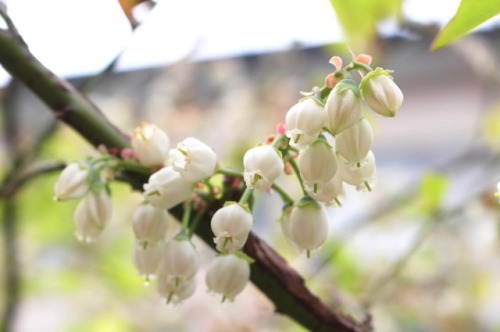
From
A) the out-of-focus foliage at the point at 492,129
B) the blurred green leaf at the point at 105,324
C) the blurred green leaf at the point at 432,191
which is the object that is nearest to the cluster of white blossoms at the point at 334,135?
the blurred green leaf at the point at 432,191

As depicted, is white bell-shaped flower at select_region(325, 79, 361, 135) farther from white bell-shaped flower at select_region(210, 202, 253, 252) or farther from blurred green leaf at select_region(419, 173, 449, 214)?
blurred green leaf at select_region(419, 173, 449, 214)

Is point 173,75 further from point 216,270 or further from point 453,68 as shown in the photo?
point 216,270

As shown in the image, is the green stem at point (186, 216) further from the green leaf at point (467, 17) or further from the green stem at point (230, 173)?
the green leaf at point (467, 17)

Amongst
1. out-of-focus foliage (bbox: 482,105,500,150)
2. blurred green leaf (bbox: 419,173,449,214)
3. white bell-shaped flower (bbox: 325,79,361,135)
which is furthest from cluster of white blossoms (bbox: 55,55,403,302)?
out-of-focus foliage (bbox: 482,105,500,150)

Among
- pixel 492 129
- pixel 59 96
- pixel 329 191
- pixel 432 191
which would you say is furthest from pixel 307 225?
pixel 492 129

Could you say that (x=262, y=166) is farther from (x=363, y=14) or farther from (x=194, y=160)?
(x=363, y=14)

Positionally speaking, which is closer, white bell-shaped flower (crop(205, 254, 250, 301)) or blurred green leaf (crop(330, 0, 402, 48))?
white bell-shaped flower (crop(205, 254, 250, 301))

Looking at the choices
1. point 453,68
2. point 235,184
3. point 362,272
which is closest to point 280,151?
point 235,184
